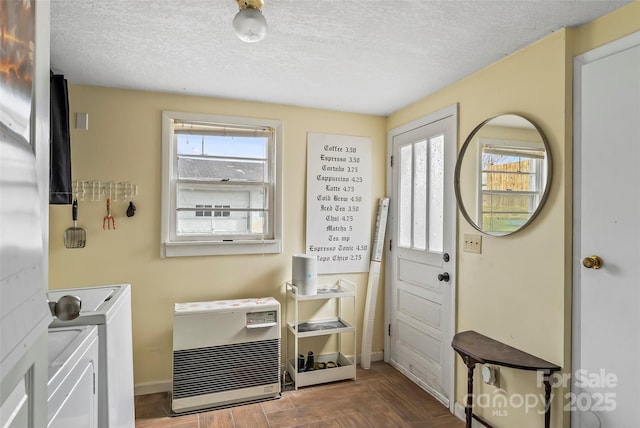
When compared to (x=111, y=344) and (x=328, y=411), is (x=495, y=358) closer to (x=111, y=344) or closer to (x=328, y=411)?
(x=328, y=411)

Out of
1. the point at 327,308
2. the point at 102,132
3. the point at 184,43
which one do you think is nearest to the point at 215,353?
the point at 327,308

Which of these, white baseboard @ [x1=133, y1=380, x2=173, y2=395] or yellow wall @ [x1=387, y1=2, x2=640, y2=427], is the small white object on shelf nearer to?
yellow wall @ [x1=387, y1=2, x2=640, y2=427]

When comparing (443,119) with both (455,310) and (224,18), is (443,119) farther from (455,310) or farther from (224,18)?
(224,18)

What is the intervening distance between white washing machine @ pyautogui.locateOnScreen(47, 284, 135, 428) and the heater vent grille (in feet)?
1.72

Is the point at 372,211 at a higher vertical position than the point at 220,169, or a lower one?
lower

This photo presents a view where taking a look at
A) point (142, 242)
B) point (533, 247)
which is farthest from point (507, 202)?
point (142, 242)

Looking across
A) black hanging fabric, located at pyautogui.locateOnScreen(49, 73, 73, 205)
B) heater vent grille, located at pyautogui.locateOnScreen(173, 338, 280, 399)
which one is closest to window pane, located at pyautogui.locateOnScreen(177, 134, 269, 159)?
black hanging fabric, located at pyautogui.locateOnScreen(49, 73, 73, 205)

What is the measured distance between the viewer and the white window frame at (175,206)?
8.93 feet

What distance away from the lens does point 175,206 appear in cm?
279

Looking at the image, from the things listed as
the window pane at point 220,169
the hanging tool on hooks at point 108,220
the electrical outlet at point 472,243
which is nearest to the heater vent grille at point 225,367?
the hanging tool on hooks at point 108,220

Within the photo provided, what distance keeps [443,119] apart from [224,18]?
1625 millimetres

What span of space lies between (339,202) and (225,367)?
5.15ft

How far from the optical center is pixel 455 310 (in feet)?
8.02

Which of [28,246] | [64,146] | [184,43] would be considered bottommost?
[28,246]
